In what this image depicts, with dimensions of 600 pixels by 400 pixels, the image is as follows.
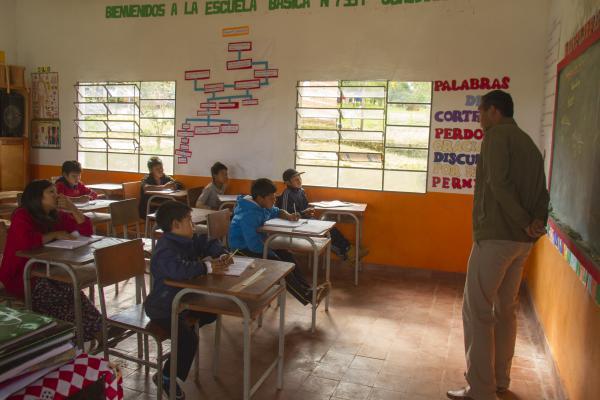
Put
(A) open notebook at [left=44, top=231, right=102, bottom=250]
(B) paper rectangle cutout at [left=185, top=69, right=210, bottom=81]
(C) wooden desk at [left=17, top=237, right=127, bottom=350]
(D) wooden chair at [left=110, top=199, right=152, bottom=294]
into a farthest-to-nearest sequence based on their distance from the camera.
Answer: (B) paper rectangle cutout at [left=185, top=69, right=210, bottom=81] < (D) wooden chair at [left=110, top=199, right=152, bottom=294] < (A) open notebook at [left=44, top=231, right=102, bottom=250] < (C) wooden desk at [left=17, top=237, right=127, bottom=350]

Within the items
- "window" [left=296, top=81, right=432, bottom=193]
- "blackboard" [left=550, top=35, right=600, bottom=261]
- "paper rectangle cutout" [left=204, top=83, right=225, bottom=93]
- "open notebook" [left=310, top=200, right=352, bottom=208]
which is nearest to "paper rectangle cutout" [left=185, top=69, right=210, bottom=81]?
"paper rectangle cutout" [left=204, top=83, right=225, bottom=93]

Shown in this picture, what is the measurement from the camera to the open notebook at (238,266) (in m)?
2.59

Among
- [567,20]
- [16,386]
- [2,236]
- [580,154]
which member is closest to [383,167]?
[567,20]

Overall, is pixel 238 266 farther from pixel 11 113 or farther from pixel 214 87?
pixel 11 113

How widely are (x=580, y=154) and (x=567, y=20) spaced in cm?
147

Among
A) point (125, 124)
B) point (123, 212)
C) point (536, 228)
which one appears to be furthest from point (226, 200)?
point (536, 228)

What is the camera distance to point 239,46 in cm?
603

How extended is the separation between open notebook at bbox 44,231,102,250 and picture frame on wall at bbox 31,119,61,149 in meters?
4.51

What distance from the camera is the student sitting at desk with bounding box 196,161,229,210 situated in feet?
18.6

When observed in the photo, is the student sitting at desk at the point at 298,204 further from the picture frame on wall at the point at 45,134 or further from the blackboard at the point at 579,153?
the picture frame on wall at the point at 45,134

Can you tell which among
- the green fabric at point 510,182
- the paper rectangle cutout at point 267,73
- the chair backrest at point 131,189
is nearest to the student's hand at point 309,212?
the paper rectangle cutout at point 267,73

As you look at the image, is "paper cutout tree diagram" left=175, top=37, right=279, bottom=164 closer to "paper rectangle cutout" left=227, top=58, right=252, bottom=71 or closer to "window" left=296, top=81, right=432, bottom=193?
"paper rectangle cutout" left=227, top=58, right=252, bottom=71

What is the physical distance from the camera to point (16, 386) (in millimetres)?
1026

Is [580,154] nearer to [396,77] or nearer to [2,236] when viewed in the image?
[396,77]
